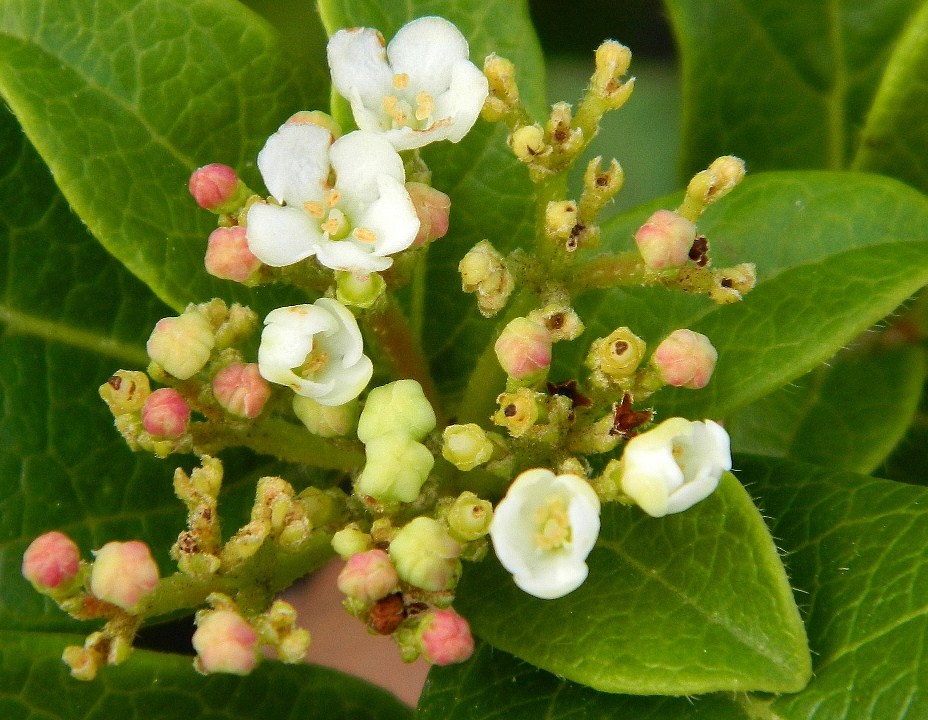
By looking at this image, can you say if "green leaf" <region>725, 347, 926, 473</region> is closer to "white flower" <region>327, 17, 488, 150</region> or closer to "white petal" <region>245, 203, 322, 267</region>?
"white flower" <region>327, 17, 488, 150</region>

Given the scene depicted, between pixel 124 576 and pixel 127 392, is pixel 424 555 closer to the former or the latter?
pixel 124 576

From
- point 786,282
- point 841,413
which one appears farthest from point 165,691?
point 841,413

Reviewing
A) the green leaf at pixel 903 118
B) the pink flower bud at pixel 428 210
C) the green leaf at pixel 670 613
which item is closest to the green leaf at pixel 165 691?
the green leaf at pixel 670 613

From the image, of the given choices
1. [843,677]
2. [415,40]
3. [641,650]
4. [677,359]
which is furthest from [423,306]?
[843,677]

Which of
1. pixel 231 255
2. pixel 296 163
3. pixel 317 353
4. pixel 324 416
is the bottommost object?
pixel 324 416

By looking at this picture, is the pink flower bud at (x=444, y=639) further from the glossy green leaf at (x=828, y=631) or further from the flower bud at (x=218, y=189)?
the flower bud at (x=218, y=189)

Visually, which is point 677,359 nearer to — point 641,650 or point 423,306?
point 641,650

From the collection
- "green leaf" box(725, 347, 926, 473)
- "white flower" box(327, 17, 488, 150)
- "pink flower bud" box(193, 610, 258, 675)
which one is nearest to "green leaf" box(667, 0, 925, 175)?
"green leaf" box(725, 347, 926, 473)
